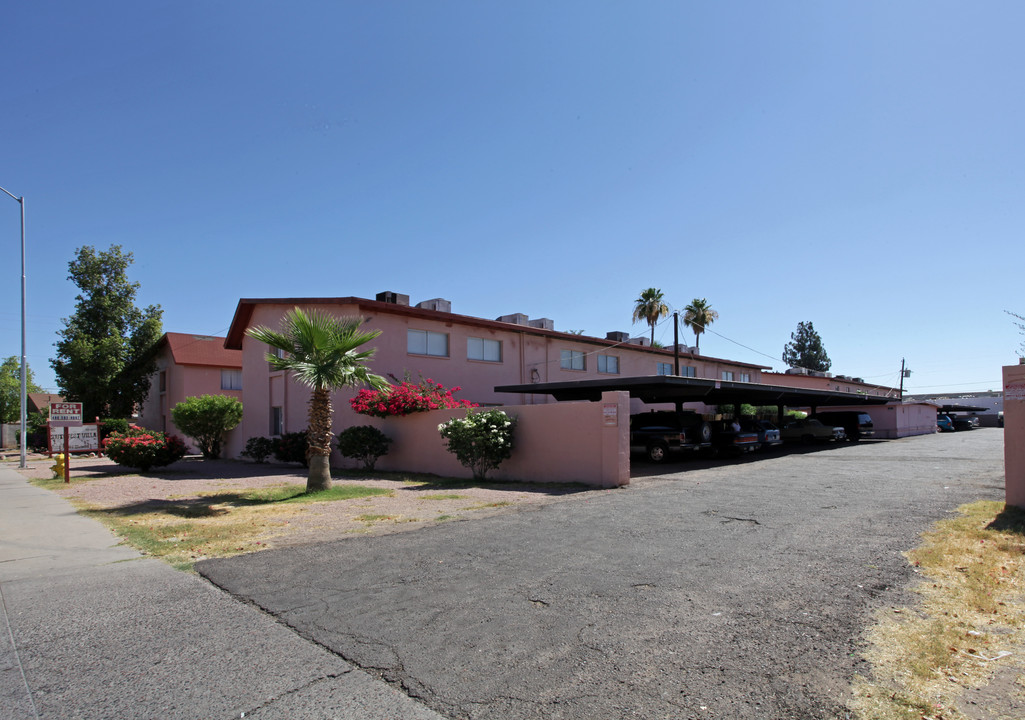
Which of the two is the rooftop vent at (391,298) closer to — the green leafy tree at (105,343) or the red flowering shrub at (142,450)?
the red flowering shrub at (142,450)

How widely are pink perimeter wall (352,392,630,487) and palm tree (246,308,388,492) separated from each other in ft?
13.5

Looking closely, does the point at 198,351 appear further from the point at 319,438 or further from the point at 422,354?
the point at 319,438

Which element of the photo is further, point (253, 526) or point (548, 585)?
point (253, 526)

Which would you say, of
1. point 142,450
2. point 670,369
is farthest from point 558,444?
point 670,369

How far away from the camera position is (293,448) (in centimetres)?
2145

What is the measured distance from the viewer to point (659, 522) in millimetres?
9398

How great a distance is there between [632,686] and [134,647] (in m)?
3.52

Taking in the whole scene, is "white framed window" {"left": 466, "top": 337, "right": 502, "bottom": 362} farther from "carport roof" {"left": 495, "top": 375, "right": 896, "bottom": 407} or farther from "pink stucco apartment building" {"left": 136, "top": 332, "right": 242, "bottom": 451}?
"pink stucco apartment building" {"left": 136, "top": 332, "right": 242, "bottom": 451}

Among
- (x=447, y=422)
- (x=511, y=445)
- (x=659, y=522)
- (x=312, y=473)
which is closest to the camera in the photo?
(x=659, y=522)

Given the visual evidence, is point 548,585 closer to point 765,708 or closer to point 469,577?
point 469,577

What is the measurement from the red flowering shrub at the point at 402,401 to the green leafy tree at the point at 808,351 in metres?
90.4

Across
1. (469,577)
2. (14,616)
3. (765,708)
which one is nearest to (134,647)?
(14,616)

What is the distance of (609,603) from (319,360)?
945 cm

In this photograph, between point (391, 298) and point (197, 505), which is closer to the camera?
point (197, 505)
